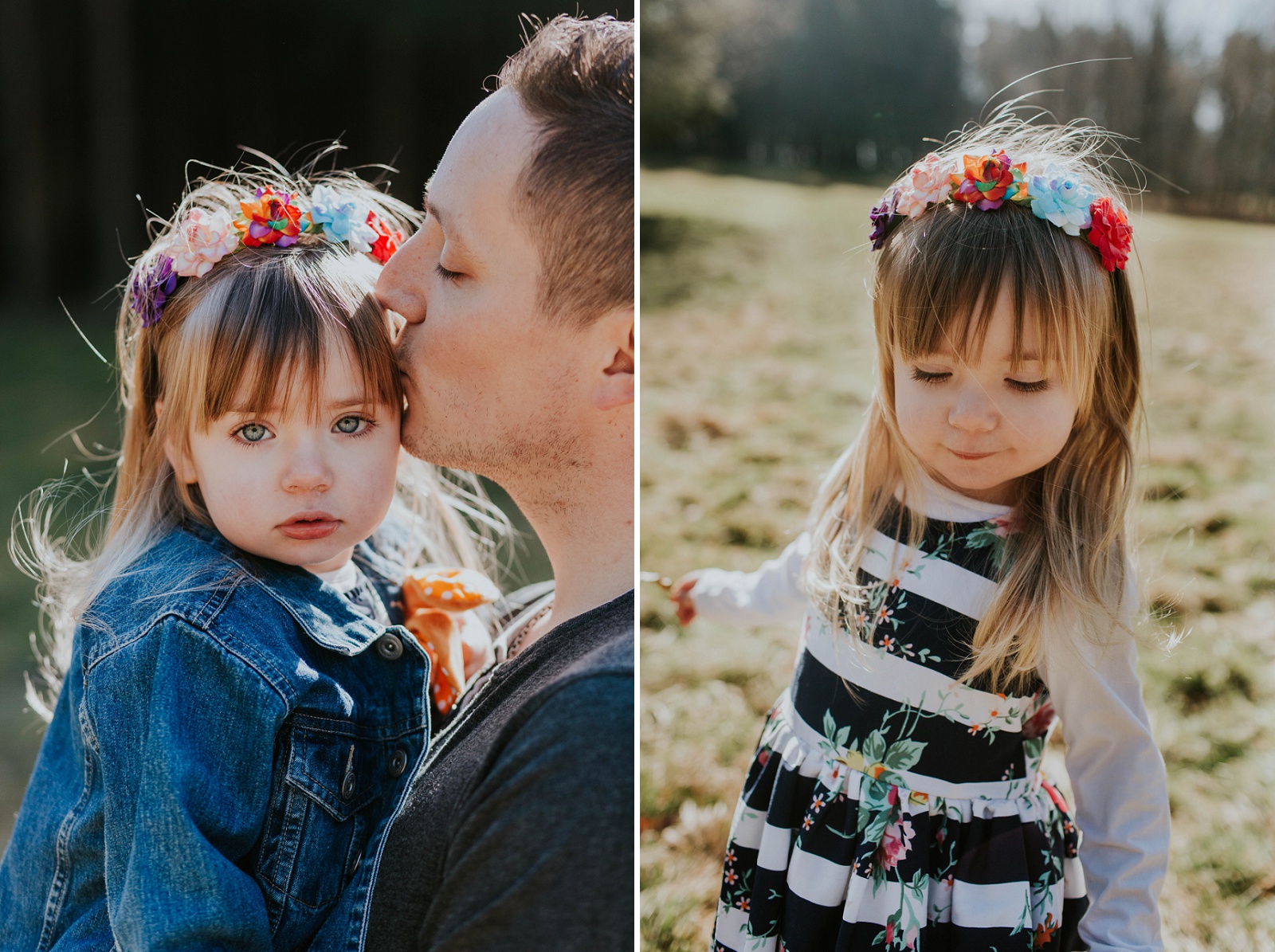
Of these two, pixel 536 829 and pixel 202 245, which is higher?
pixel 202 245

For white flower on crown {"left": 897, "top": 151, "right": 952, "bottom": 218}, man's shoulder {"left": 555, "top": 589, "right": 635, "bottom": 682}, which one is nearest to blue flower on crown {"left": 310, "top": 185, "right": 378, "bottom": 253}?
man's shoulder {"left": 555, "top": 589, "right": 635, "bottom": 682}

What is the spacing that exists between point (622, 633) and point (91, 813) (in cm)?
76

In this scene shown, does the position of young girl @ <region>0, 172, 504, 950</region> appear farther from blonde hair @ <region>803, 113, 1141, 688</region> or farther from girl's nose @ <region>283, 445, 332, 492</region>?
blonde hair @ <region>803, 113, 1141, 688</region>

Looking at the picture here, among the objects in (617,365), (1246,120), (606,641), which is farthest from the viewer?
(1246,120)

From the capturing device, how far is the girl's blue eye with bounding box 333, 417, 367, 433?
145 centimetres

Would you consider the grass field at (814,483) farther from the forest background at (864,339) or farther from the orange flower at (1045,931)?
the orange flower at (1045,931)

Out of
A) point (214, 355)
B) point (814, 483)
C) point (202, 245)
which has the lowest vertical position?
point (814, 483)

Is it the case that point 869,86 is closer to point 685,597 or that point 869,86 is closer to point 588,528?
point 685,597

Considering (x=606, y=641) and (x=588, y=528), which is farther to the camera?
(x=588, y=528)

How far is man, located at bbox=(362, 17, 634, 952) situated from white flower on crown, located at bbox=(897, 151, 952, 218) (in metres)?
0.42

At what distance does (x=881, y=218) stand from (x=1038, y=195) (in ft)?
0.75

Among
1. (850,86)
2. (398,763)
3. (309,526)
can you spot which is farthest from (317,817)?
(850,86)

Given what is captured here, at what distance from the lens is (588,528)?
4.65 feet

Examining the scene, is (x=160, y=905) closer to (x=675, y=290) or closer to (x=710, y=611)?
(x=710, y=611)
